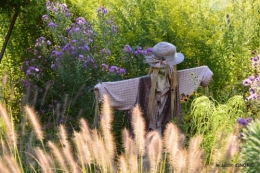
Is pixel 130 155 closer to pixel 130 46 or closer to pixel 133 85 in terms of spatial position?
pixel 133 85

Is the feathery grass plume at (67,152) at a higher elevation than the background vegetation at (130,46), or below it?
below

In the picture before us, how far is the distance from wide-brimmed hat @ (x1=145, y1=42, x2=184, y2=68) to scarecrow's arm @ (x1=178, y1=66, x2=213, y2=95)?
16 cm

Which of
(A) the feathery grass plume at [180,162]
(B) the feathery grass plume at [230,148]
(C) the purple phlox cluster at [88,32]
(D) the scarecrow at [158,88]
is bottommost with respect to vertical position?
(A) the feathery grass plume at [180,162]

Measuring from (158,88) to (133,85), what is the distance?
0.75ft

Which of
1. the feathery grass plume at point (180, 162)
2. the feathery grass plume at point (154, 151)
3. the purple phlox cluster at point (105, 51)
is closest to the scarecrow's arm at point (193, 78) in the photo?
the purple phlox cluster at point (105, 51)

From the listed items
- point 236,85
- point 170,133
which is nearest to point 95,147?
point 170,133

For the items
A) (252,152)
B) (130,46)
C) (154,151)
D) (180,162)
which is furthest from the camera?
(130,46)

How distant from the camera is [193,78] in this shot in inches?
217

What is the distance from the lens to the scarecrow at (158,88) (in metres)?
5.39

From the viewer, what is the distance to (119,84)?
216 inches

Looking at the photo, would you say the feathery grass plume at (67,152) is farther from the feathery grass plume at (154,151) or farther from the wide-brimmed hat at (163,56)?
the wide-brimmed hat at (163,56)

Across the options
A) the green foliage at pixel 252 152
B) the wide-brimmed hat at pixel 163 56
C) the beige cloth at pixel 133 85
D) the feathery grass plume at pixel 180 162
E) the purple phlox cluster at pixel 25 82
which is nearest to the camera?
the green foliage at pixel 252 152

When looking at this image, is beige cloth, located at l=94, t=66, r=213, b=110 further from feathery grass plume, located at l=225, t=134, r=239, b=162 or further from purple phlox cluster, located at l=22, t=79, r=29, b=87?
feathery grass plume, located at l=225, t=134, r=239, b=162

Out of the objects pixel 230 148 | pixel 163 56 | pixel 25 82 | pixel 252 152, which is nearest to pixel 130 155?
pixel 230 148
